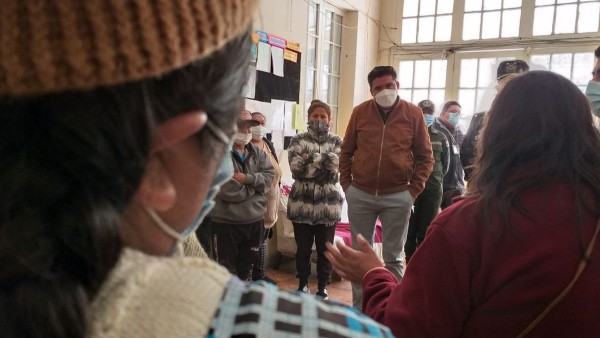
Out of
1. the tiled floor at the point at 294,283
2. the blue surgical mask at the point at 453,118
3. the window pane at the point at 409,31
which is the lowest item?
the tiled floor at the point at 294,283

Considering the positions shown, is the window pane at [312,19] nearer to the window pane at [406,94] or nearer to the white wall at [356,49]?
the white wall at [356,49]

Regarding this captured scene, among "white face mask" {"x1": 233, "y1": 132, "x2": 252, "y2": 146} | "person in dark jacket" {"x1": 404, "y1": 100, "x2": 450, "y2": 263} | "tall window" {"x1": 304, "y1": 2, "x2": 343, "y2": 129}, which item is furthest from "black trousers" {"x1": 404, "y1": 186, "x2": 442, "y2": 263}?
"tall window" {"x1": 304, "y1": 2, "x2": 343, "y2": 129}

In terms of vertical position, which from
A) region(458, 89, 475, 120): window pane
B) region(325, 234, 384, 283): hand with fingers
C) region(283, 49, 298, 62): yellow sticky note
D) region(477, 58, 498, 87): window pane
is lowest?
region(325, 234, 384, 283): hand with fingers

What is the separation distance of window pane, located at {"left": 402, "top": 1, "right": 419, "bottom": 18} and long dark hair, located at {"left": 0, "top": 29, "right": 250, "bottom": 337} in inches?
251

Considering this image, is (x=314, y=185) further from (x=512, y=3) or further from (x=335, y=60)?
(x=512, y=3)

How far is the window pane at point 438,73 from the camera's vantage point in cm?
609

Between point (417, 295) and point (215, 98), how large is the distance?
740mm

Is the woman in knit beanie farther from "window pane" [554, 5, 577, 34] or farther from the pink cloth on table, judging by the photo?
"window pane" [554, 5, 577, 34]

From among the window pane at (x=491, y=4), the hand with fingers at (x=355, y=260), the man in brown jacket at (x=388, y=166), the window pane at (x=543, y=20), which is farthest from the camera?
the window pane at (x=491, y=4)

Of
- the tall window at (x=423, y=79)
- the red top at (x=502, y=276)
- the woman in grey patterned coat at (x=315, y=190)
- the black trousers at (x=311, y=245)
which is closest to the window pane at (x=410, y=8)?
the tall window at (x=423, y=79)

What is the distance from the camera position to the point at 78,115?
346mm

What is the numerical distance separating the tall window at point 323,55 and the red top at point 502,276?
4108 mm

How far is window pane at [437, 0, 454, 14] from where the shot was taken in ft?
19.6

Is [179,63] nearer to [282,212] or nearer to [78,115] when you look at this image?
[78,115]
